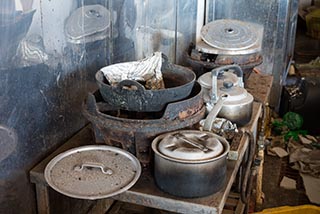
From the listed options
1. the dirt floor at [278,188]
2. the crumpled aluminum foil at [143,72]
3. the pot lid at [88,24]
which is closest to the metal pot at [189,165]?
the crumpled aluminum foil at [143,72]

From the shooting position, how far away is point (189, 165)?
51.5 inches

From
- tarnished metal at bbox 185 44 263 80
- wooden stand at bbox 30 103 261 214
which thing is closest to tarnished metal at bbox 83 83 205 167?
wooden stand at bbox 30 103 261 214

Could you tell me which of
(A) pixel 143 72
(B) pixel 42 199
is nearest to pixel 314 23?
(A) pixel 143 72

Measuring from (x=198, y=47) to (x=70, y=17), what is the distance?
1015mm

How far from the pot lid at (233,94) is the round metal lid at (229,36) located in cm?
54

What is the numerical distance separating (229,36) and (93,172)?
4.74ft

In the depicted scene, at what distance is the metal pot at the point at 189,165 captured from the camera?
132 centimetres

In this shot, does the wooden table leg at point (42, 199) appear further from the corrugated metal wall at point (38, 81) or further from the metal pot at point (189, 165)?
the metal pot at point (189, 165)

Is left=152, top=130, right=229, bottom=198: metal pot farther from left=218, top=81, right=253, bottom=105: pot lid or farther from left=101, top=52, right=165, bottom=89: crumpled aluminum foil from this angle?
left=218, top=81, right=253, bottom=105: pot lid

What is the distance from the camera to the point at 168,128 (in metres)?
1.45

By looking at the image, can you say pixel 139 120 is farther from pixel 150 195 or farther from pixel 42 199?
pixel 42 199

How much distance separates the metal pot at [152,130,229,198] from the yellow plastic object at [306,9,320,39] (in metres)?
5.91

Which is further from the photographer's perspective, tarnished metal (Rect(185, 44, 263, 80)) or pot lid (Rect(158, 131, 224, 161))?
tarnished metal (Rect(185, 44, 263, 80))

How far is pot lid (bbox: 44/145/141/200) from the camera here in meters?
1.30
